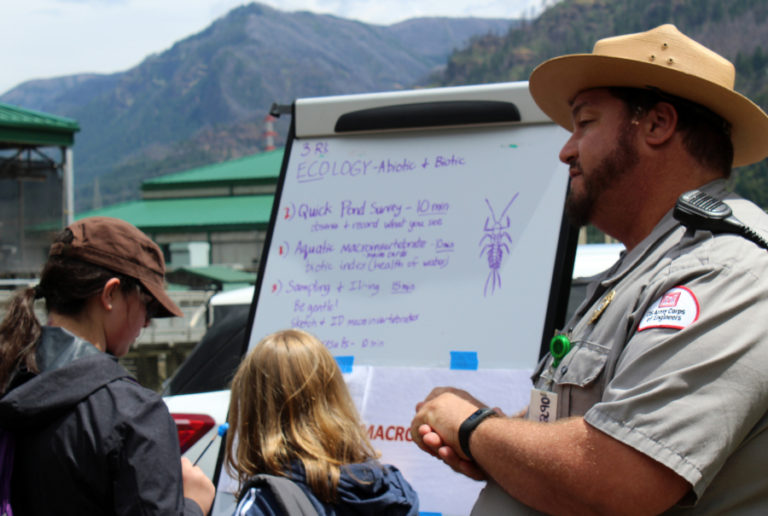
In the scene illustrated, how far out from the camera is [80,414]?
6.35ft

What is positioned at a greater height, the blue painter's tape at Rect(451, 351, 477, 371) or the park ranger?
the park ranger

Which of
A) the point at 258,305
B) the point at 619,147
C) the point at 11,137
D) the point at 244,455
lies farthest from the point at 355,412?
the point at 11,137

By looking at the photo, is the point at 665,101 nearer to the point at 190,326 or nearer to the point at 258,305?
the point at 258,305

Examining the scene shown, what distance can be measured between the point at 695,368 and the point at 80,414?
142 cm

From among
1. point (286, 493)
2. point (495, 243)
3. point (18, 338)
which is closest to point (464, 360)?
point (495, 243)

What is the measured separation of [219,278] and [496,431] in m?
15.8

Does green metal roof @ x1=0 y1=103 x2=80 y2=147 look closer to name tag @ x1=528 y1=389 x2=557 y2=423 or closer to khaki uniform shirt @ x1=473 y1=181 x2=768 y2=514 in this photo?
name tag @ x1=528 y1=389 x2=557 y2=423

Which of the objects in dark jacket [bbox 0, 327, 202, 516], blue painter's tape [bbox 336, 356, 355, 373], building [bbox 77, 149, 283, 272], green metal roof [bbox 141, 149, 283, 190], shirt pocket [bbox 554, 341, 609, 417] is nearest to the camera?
shirt pocket [bbox 554, 341, 609, 417]

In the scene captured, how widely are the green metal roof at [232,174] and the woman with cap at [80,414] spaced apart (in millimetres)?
36743

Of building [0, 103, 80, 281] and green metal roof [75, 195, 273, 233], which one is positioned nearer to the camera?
building [0, 103, 80, 281]

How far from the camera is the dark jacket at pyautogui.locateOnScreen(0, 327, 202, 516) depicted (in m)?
1.89

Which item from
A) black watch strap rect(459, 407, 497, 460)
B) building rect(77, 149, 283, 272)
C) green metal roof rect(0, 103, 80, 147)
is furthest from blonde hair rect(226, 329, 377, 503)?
building rect(77, 149, 283, 272)

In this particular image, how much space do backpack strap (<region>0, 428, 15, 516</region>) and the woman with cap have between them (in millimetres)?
17

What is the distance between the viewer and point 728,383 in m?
1.30
